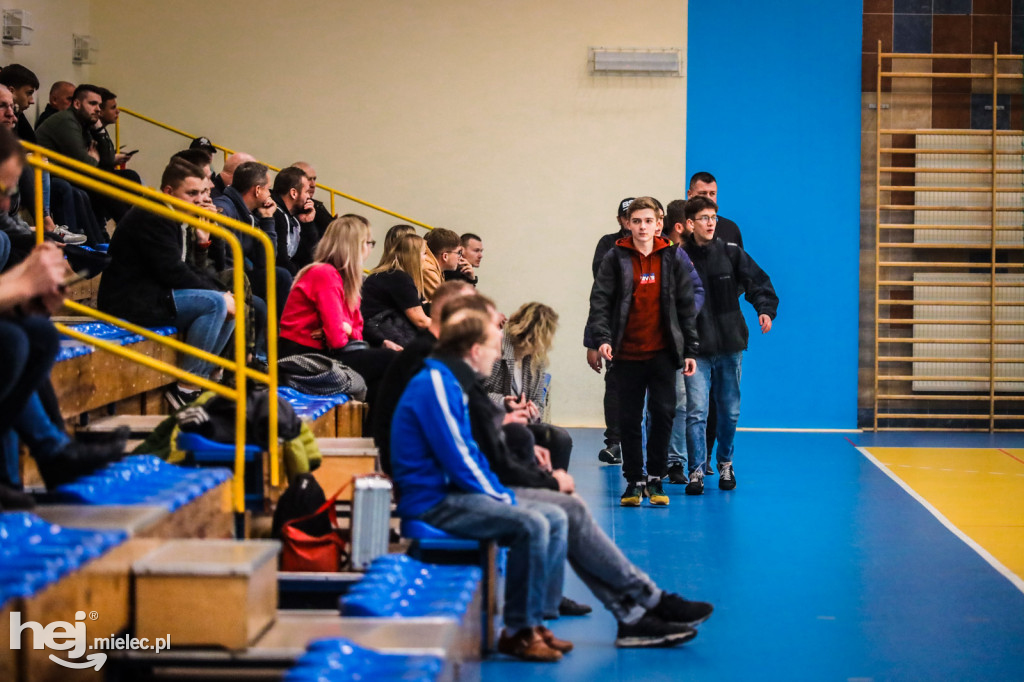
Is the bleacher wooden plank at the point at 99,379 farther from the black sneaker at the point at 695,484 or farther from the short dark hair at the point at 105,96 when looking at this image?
the short dark hair at the point at 105,96

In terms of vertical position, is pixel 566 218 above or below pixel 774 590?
above

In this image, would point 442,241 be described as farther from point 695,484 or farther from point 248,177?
point 695,484

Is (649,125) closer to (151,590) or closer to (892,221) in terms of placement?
(892,221)

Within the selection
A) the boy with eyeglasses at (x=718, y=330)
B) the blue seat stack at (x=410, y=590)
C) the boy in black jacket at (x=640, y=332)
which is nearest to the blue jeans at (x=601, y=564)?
the blue seat stack at (x=410, y=590)

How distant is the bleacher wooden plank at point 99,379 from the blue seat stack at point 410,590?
1393 millimetres

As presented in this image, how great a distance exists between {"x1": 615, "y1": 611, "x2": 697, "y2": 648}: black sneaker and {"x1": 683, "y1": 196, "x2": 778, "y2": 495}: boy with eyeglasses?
7.95 ft

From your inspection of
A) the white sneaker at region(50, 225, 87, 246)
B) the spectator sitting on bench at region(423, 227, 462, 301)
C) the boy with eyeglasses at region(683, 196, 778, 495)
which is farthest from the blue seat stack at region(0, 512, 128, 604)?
the boy with eyeglasses at region(683, 196, 778, 495)

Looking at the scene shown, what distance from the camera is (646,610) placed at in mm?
3953

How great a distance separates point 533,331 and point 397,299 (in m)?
0.71

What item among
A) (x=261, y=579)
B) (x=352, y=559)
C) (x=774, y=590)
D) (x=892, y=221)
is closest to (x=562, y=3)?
(x=892, y=221)

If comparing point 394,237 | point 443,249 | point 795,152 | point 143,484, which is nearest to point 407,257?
point 394,237

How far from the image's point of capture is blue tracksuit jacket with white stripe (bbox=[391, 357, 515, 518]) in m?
3.55

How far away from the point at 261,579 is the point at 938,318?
7192 millimetres

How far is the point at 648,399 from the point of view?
5.86 meters
